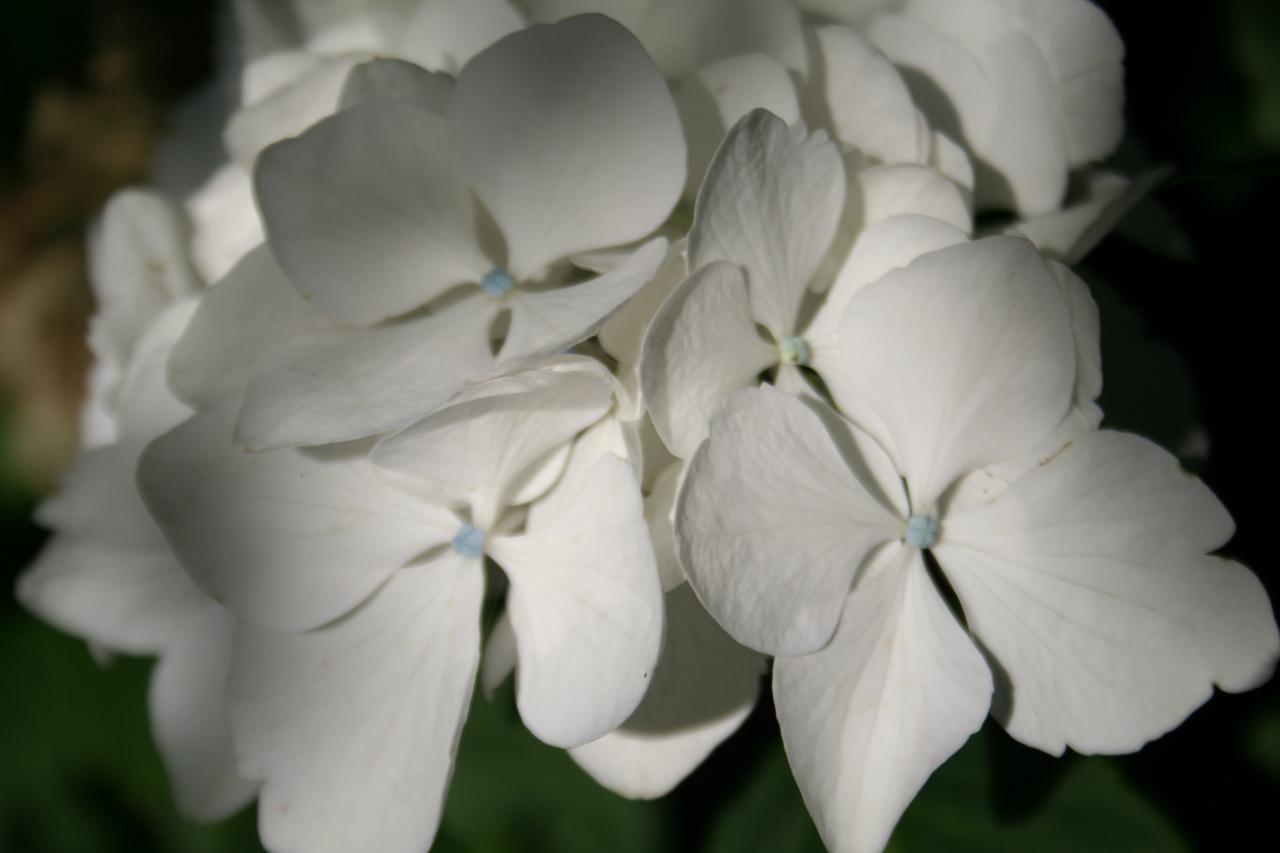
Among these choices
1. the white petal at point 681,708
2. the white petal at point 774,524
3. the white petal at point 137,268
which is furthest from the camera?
the white petal at point 137,268

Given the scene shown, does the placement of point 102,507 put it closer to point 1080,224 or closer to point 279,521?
point 279,521

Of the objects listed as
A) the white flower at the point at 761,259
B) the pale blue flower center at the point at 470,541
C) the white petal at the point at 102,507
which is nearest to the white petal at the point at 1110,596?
the white flower at the point at 761,259

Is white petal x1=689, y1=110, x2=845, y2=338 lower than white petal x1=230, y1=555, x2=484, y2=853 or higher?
higher

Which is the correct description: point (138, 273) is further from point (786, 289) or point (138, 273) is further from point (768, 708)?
point (768, 708)

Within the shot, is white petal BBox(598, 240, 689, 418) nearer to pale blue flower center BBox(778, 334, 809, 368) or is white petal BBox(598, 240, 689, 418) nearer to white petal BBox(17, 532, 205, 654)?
pale blue flower center BBox(778, 334, 809, 368)

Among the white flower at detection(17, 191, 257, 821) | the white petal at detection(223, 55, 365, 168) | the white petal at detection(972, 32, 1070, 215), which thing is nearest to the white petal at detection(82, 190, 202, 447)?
the white flower at detection(17, 191, 257, 821)

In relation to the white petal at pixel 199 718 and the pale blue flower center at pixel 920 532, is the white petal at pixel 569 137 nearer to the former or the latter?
the pale blue flower center at pixel 920 532
